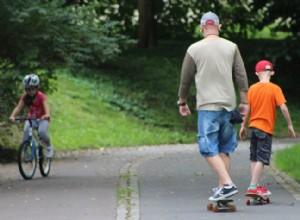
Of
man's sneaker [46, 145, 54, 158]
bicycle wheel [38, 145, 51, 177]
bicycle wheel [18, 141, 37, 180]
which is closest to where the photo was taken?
bicycle wheel [18, 141, 37, 180]

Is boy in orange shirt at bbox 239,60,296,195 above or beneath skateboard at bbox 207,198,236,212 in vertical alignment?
above

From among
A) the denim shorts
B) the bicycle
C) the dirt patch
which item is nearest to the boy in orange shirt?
the denim shorts

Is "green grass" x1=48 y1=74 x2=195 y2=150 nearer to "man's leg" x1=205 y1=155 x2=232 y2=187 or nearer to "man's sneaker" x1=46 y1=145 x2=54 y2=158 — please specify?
"man's sneaker" x1=46 y1=145 x2=54 y2=158

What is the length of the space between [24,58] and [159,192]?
7.67 meters

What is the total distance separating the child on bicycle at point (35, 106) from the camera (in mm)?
16047

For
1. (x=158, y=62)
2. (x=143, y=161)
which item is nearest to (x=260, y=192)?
(x=143, y=161)

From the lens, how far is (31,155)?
52.0ft

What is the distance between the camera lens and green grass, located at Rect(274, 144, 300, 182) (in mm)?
14992

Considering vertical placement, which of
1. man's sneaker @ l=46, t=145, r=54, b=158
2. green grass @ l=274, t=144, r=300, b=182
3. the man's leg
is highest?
the man's leg

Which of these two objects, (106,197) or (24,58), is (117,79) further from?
(106,197)

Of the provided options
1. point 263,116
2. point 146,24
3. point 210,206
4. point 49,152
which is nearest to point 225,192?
point 210,206

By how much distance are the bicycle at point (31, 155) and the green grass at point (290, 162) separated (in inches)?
160

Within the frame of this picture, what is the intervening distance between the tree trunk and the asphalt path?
1753cm

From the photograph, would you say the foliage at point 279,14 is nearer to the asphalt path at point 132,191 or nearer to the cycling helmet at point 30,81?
the asphalt path at point 132,191
